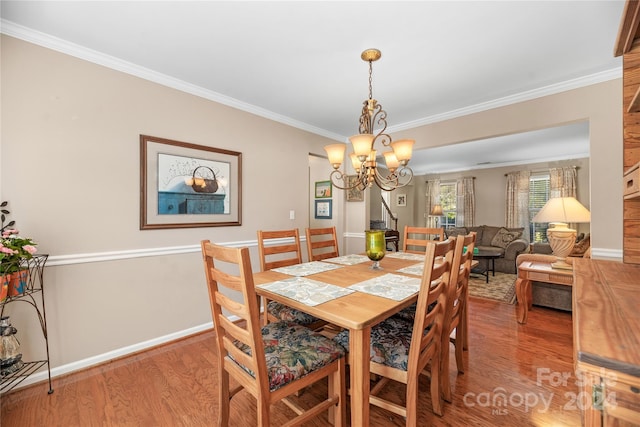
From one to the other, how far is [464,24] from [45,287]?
3362 mm

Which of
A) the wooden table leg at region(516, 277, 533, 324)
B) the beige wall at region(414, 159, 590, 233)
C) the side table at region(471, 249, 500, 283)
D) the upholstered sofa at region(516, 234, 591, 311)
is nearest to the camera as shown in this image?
the wooden table leg at region(516, 277, 533, 324)

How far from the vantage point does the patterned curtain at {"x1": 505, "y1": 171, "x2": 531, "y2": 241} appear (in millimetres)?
6301

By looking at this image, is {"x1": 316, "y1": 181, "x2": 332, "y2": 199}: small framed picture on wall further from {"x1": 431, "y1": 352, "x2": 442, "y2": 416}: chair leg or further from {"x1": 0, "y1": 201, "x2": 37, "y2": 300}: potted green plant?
{"x1": 0, "y1": 201, "x2": 37, "y2": 300}: potted green plant

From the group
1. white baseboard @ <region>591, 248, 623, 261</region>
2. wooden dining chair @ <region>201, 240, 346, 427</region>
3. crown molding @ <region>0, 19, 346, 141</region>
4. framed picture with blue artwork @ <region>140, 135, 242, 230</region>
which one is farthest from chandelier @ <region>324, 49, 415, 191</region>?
white baseboard @ <region>591, 248, 623, 261</region>

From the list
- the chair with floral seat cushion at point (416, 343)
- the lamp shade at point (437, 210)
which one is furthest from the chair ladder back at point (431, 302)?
the lamp shade at point (437, 210)

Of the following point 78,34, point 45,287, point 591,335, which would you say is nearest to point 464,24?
point 591,335

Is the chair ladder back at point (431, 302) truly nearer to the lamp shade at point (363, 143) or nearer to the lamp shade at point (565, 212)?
the lamp shade at point (363, 143)

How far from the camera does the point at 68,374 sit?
1998 millimetres

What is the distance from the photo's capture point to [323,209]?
4312 mm

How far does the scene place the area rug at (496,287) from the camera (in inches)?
148

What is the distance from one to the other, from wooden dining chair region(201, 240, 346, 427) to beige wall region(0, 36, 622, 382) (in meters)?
1.41

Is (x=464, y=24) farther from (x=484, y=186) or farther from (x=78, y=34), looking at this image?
(x=484, y=186)

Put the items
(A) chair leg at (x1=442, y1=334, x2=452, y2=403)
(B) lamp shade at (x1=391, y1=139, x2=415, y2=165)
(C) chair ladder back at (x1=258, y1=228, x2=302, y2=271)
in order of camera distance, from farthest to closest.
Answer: (C) chair ladder back at (x1=258, y1=228, x2=302, y2=271), (B) lamp shade at (x1=391, y1=139, x2=415, y2=165), (A) chair leg at (x1=442, y1=334, x2=452, y2=403)

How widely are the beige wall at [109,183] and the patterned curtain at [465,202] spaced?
15.1 feet
